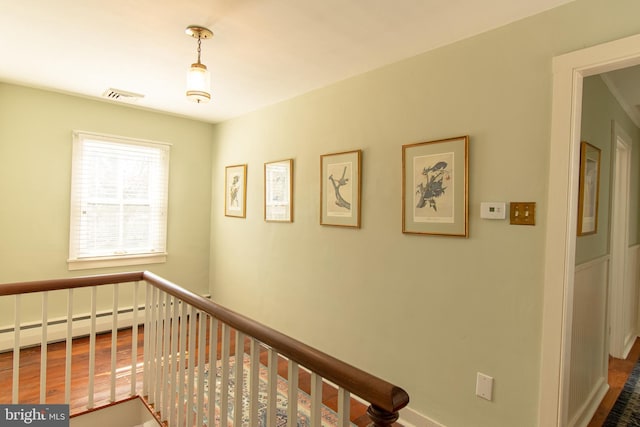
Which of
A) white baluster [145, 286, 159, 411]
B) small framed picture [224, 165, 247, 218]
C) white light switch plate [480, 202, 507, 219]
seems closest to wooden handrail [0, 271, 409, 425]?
white baluster [145, 286, 159, 411]

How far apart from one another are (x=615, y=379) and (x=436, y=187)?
2.40m

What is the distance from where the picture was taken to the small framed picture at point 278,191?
3178mm

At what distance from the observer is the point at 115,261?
361 centimetres

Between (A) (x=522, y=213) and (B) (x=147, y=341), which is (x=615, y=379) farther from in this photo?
(B) (x=147, y=341)

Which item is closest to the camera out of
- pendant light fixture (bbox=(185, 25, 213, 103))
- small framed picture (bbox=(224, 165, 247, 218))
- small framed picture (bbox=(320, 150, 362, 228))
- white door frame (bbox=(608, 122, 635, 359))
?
pendant light fixture (bbox=(185, 25, 213, 103))

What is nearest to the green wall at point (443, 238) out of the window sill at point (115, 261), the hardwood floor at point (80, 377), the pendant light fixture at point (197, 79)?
the hardwood floor at point (80, 377)

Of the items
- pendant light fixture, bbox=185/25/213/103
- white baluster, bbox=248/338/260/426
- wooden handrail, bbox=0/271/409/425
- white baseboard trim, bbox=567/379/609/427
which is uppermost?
pendant light fixture, bbox=185/25/213/103

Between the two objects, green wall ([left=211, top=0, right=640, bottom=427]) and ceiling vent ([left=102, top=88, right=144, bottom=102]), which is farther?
ceiling vent ([left=102, top=88, right=144, bottom=102])

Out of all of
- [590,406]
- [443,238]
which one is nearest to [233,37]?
[443,238]

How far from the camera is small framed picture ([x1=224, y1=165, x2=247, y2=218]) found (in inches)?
148

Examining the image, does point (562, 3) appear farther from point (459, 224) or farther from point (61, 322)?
point (61, 322)

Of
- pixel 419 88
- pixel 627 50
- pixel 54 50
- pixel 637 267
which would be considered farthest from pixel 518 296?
pixel 54 50

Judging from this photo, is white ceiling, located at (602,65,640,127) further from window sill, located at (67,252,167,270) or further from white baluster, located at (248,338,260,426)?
window sill, located at (67,252,167,270)

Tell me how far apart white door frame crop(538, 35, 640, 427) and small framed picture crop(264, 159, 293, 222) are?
2.06m
